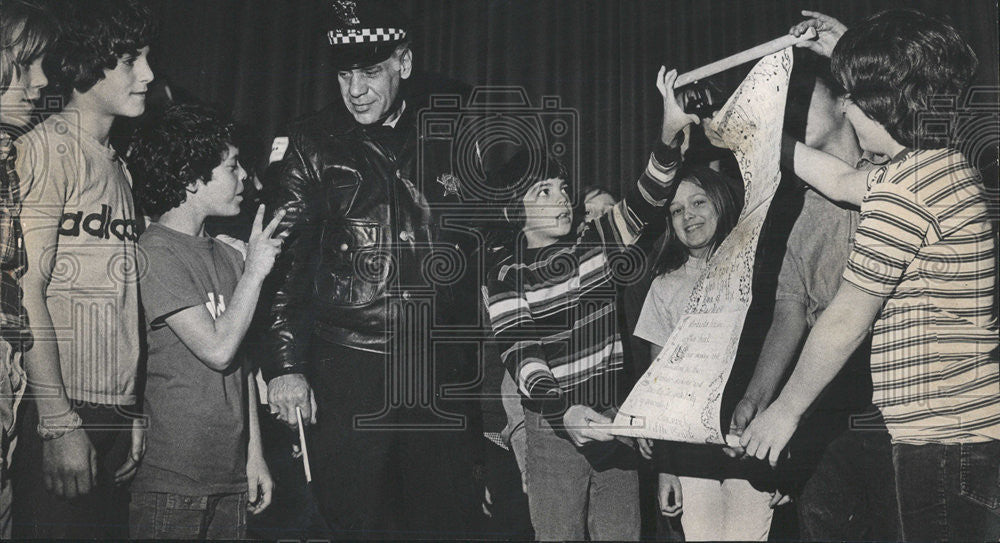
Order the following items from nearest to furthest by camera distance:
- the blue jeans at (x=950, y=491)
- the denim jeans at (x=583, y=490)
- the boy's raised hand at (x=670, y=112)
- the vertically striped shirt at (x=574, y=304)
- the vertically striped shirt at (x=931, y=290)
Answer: the blue jeans at (x=950, y=491), the vertically striped shirt at (x=931, y=290), the denim jeans at (x=583, y=490), the vertically striped shirt at (x=574, y=304), the boy's raised hand at (x=670, y=112)

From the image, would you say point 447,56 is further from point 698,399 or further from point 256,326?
point 698,399

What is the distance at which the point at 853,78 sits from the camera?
2891mm

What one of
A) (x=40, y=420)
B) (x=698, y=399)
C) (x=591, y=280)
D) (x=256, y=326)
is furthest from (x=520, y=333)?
(x=40, y=420)

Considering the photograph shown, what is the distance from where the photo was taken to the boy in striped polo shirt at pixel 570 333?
9.29ft

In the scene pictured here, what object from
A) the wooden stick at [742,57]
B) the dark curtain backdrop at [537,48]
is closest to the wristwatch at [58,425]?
the dark curtain backdrop at [537,48]

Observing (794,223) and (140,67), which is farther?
(140,67)

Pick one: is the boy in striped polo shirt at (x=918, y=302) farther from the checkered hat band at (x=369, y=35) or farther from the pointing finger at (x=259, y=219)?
the pointing finger at (x=259, y=219)

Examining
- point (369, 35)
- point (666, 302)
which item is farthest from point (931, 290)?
point (369, 35)

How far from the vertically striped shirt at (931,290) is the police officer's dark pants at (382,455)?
137 cm

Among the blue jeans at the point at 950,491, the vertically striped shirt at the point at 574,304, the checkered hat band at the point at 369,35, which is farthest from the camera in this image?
the checkered hat band at the point at 369,35

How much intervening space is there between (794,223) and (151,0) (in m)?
2.41

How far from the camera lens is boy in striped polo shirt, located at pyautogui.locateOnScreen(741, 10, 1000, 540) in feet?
8.38

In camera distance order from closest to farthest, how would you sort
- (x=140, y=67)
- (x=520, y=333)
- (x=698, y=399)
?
(x=698, y=399)
(x=520, y=333)
(x=140, y=67)

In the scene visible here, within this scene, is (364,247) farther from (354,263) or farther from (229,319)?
(229,319)
